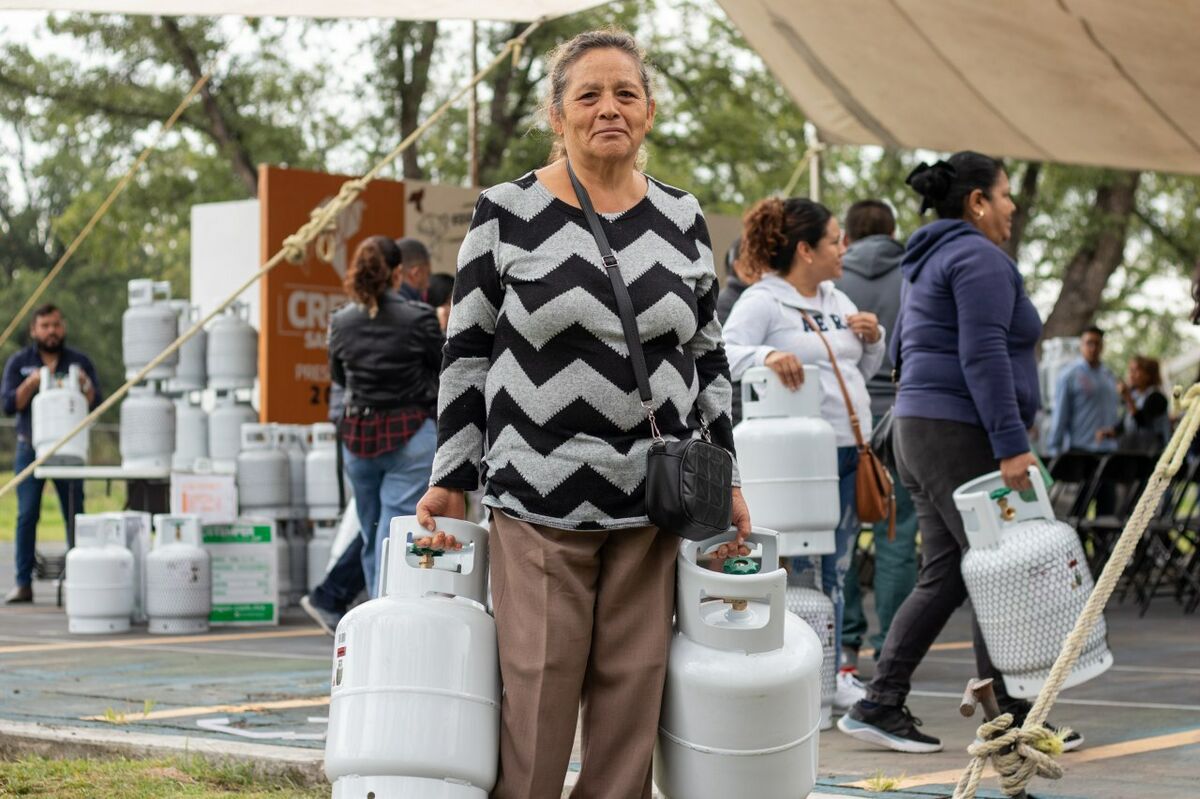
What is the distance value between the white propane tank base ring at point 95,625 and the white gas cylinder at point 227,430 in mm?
1283

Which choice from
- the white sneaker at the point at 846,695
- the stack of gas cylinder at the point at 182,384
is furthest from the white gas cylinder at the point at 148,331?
the white sneaker at the point at 846,695

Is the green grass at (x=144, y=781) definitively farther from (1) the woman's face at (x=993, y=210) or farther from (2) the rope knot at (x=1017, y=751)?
(1) the woman's face at (x=993, y=210)

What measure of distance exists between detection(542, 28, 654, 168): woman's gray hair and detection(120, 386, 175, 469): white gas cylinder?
768 cm

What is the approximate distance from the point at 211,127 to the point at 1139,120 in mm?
18040

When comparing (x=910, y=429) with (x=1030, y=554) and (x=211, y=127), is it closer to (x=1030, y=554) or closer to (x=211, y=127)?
(x=1030, y=554)

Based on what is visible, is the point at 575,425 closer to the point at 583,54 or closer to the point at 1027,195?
the point at 583,54

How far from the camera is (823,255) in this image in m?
6.19

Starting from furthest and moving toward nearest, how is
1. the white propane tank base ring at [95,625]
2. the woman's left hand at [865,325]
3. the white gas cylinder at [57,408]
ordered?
the white gas cylinder at [57,408], the white propane tank base ring at [95,625], the woman's left hand at [865,325]

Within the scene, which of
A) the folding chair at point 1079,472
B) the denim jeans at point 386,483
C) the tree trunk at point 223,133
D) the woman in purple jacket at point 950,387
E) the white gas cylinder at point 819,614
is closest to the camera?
the woman in purple jacket at point 950,387

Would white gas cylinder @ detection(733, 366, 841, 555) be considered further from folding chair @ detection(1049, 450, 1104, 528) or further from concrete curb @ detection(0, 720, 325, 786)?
folding chair @ detection(1049, 450, 1104, 528)

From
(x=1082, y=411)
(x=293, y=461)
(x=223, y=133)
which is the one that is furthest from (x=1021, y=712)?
(x=223, y=133)

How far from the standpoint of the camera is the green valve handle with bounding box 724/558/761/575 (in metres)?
3.41

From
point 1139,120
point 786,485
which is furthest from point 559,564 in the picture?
point 1139,120

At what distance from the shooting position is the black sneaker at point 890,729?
537cm
